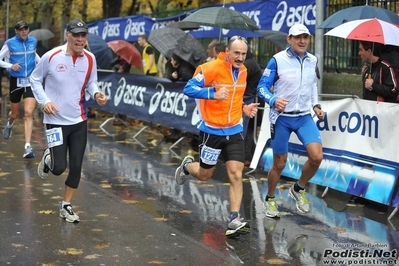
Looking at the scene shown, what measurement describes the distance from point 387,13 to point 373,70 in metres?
1.43

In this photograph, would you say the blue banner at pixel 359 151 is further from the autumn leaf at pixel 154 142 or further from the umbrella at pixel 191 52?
the autumn leaf at pixel 154 142

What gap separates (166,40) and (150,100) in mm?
1644

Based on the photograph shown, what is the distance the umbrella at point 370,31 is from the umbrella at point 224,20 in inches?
154

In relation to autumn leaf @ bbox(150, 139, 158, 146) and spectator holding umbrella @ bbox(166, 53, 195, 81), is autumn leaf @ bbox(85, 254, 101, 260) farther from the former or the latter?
autumn leaf @ bbox(150, 139, 158, 146)

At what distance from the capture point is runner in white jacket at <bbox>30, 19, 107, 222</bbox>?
848 centimetres

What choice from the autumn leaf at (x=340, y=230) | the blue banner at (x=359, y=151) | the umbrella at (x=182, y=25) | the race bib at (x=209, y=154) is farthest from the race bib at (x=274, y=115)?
the umbrella at (x=182, y=25)

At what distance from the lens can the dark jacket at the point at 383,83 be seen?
1013cm

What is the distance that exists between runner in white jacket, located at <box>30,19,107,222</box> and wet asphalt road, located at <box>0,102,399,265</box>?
0.64m

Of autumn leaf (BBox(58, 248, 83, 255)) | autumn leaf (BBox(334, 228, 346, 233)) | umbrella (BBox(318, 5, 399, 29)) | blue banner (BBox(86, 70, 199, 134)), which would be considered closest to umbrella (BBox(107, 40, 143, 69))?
blue banner (BBox(86, 70, 199, 134))

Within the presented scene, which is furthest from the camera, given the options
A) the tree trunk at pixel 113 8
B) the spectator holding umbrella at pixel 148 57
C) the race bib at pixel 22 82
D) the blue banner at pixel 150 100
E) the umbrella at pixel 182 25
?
the tree trunk at pixel 113 8

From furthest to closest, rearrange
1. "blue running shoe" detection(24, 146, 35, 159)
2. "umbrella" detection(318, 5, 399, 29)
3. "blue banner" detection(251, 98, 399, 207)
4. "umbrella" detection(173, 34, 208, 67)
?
"umbrella" detection(173, 34, 208, 67) → "blue running shoe" detection(24, 146, 35, 159) → "umbrella" detection(318, 5, 399, 29) → "blue banner" detection(251, 98, 399, 207)

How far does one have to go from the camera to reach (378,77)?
33.7ft

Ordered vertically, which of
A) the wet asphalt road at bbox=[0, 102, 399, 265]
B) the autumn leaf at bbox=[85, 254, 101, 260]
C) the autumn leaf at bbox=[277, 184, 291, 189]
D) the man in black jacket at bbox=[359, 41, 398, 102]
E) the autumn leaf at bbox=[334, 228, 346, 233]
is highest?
the man in black jacket at bbox=[359, 41, 398, 102]

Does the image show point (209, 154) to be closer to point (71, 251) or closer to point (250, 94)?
point (71, 251)
